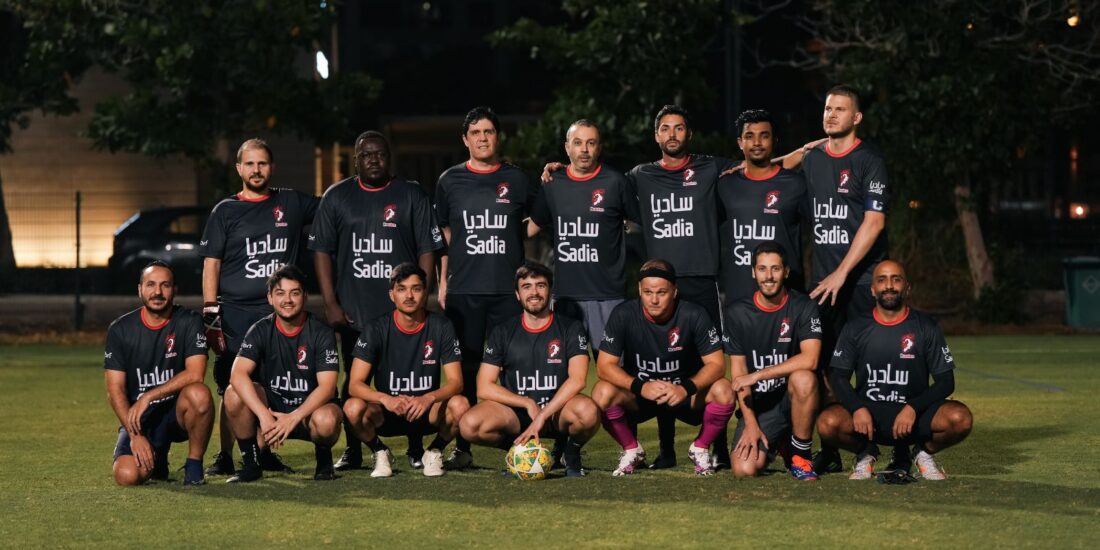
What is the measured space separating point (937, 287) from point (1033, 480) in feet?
44.6

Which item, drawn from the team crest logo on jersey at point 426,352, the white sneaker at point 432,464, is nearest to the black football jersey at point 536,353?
the team crest logo on jersey at point 426,352

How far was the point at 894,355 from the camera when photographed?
8367 mm

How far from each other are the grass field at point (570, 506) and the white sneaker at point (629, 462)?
8cm

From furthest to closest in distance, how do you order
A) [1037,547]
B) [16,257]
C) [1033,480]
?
[16,257] < [1033,480] < [1037,547]

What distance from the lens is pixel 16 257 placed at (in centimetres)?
2508

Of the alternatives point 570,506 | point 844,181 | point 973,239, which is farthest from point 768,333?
point 973,239

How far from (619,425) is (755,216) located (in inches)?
58.5

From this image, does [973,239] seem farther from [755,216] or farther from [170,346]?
[170,346]

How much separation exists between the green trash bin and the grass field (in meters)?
9.66

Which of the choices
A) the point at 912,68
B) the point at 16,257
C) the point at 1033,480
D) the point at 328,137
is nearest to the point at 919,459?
the point at 1033,480

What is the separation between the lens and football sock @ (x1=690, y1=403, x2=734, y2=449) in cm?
848

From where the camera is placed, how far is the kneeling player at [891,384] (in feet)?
26.9

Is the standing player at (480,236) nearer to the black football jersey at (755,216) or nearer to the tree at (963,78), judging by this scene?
the black football jersey at (755,216)

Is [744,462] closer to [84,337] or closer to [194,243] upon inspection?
[84,337]
